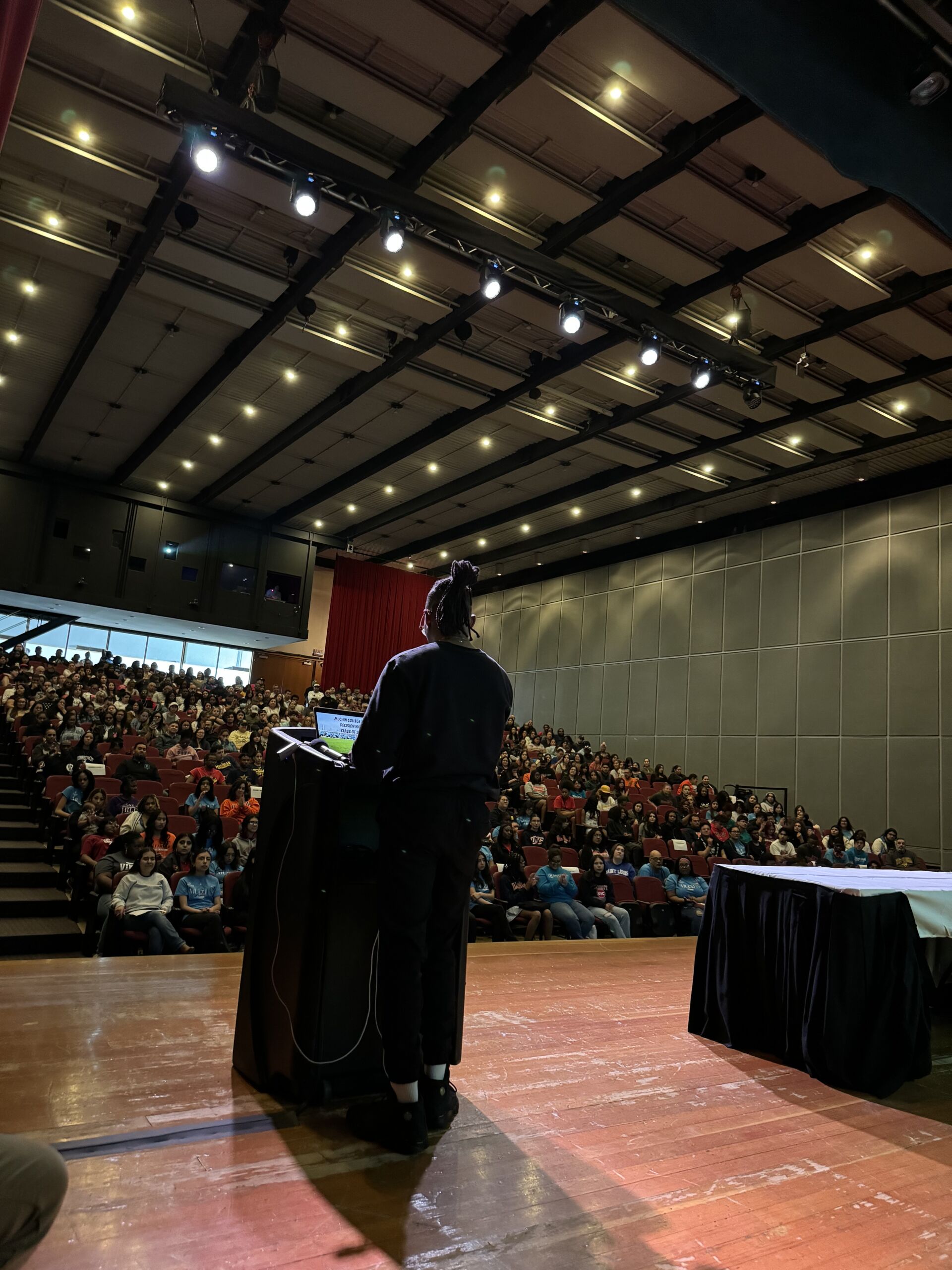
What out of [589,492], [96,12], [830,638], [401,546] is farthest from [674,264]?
[401,546]

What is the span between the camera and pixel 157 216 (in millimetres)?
8195

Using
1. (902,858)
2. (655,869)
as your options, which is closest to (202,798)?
(655,869)

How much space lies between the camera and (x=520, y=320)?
385 inches

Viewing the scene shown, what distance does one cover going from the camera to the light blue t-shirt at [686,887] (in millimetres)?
7621

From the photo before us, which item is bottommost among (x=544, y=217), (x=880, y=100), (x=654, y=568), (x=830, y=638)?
(x=880, y=100)

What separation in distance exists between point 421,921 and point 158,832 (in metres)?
4.48

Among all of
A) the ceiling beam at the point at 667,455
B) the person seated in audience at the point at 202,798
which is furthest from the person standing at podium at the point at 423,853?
the ceiling beam at the point at 667,455

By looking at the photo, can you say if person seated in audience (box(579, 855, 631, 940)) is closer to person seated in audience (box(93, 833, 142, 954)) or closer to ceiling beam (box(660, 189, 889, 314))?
person seated in audience (box(93, 833, 142, 954))

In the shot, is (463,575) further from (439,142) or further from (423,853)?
(439,142)

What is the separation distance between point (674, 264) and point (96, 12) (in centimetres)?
544

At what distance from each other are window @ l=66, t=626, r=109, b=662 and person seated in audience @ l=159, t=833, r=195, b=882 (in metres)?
13.5

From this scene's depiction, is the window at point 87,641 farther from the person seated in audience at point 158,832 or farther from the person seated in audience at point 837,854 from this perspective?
the person seated in audience at point 837,854

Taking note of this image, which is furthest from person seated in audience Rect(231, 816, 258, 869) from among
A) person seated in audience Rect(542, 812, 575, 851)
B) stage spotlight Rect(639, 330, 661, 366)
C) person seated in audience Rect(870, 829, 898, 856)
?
person seated in audience Rect(870, 829, 898, 856)

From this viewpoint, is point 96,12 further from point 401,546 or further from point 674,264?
point 401,546
